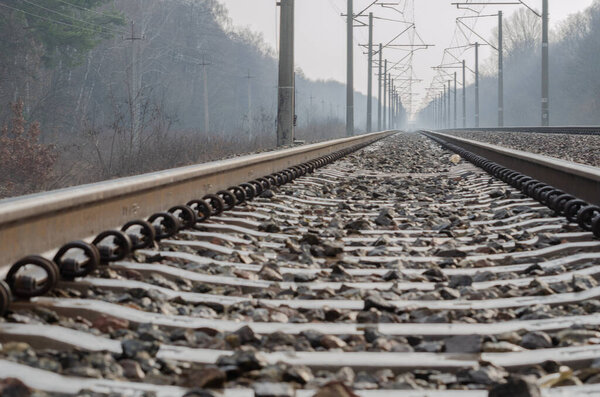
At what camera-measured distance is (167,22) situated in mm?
73125

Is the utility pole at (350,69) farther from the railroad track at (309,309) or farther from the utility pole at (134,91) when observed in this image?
the railroad track at (309,309)

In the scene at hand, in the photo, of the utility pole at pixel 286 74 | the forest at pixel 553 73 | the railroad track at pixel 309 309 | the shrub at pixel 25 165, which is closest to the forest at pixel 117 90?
Result: the shrub at pixel 25 165

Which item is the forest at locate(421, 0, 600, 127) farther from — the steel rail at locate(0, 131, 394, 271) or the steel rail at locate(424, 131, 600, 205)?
the steel rail at locate(0, 131, 394, 271)

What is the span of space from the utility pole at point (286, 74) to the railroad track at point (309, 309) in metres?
10.6

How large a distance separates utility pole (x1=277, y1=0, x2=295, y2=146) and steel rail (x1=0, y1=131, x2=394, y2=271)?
31.3 feet

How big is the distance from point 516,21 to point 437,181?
11092 centimetres

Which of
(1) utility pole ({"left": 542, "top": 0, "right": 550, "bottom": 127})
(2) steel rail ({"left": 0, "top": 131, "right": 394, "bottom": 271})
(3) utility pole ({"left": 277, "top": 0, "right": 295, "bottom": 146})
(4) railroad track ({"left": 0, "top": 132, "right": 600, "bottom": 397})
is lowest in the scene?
(4) railroad track ({"left": 0, "top": 132, "right": 600, "bottom": 397})

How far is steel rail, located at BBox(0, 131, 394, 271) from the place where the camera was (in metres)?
2.95

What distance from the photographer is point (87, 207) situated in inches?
145

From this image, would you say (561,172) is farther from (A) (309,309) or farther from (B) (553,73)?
(B) (553,73)

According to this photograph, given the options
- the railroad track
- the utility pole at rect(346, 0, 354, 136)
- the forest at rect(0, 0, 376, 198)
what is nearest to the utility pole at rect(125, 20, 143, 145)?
the forest at rect(0, 0, 376, 198)

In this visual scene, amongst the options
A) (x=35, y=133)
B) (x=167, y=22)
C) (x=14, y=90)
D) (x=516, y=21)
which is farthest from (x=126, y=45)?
(x=516, y=21)

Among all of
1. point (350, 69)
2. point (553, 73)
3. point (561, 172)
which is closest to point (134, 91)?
point (350, 69)

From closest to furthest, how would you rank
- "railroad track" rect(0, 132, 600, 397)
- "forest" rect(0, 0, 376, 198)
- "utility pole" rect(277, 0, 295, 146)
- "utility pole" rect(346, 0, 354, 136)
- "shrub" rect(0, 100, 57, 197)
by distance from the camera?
1. "railroad track" rect(0, 132, 600, 397)
2. "utility pole" rect(277, 0, 295, 146)
3. "shrub" rect(0, 100, 57, 197)
4. "forest" rect(0, 0, 376, 198)
5. "utility pole" rect(346, 0, 354, 136)
